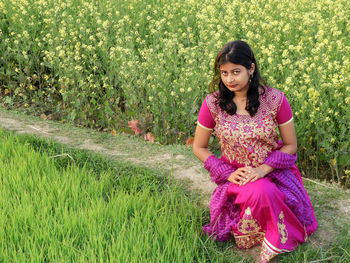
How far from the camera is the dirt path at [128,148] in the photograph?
3669mm

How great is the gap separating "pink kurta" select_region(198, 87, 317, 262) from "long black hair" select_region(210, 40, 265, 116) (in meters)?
0.05

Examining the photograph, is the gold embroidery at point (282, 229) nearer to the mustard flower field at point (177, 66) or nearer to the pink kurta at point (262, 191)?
the pink kurta at point (262, 191)

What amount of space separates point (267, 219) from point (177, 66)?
9.61ft

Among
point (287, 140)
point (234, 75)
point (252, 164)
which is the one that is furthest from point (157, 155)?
point (234, 75)

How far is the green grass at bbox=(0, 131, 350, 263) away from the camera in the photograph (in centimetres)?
257

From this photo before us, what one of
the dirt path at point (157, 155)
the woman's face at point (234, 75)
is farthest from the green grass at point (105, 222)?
the woman's face at point (234, 75)

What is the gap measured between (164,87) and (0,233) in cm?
208

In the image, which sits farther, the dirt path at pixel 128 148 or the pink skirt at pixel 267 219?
the dirt path at pixel 128 148

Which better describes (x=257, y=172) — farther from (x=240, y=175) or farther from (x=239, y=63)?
(x=239, y=63)

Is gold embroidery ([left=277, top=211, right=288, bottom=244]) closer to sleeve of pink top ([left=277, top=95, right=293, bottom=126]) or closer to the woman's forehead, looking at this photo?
sleeve of pink top ([left=277, top=95, right=293, bottom=126])

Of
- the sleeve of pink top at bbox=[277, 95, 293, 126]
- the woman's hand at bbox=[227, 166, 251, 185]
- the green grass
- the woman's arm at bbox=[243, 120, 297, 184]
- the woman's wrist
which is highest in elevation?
the sleeve of pink top at bbox=[277, 95, 293, 126]

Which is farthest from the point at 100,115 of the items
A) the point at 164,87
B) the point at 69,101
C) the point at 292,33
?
the point at 292,33

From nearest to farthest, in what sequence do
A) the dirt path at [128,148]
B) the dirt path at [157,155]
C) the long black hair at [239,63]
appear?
the long black hair at [239,63] → the dirt path at [157,155] → the dirt path at [128,148]

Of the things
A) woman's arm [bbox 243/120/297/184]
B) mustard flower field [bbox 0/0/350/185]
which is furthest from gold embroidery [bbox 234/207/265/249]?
mustard flower field [bbox 0/0/350/185]
